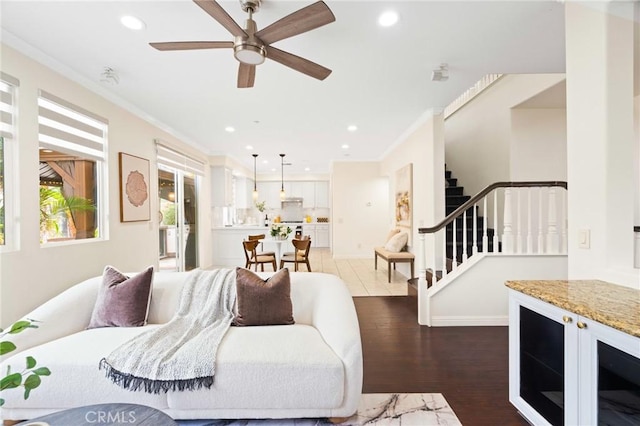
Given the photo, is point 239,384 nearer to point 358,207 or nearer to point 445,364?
point 445,364

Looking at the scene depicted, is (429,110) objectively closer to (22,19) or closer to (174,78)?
(174,78)

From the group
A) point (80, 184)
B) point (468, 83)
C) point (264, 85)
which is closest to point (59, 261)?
point (80, 184)

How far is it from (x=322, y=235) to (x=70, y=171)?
7389mm

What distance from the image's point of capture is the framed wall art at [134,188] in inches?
144

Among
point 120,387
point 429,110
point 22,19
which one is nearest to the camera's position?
point 120,387

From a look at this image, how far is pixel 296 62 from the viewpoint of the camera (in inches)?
82.9

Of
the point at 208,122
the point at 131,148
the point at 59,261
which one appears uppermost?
the point at 208,122

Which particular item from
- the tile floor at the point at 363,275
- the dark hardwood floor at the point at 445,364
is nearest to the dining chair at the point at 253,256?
the tile floor at the point at 363,275

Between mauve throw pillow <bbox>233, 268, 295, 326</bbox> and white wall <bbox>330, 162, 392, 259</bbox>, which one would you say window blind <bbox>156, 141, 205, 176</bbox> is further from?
white wall <bbox>330, 162, 392, 259</bbox>

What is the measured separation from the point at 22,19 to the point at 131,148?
1.83m

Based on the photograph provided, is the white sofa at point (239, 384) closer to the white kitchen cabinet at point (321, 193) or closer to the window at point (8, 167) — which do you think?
the window at point (8, 167)

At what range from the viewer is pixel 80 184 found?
314 cm

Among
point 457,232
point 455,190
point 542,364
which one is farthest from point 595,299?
point 455,190

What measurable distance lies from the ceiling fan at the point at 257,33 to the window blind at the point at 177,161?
3.00 m
